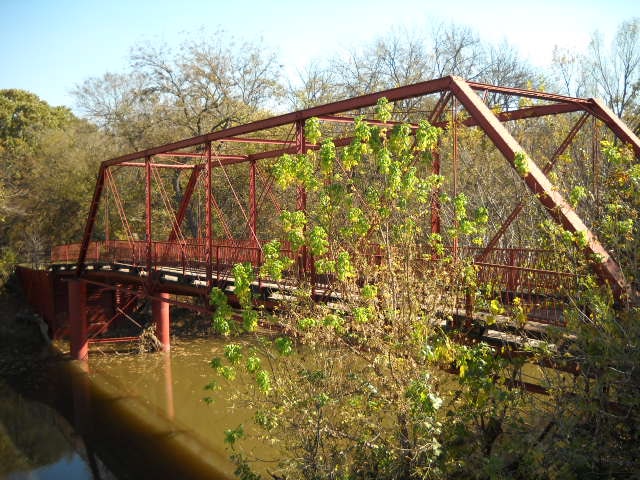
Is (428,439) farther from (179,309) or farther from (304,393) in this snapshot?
(179,309)

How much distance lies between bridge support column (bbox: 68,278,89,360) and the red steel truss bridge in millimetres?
35

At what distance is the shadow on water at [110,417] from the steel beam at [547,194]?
7285 millimetres

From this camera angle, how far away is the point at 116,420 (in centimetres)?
1511

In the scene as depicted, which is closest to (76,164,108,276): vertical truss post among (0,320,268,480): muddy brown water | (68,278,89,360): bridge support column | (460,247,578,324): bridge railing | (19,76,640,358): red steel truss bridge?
(19,76,640,358): red steel truss bridge

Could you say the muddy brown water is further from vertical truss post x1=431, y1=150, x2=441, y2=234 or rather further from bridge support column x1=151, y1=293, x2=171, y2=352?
vertical truss post x1=431, y1=150, x2=441, y2=234

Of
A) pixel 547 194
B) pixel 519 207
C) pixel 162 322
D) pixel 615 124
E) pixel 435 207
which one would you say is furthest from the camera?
pixel 162 322

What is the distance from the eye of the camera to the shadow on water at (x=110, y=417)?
41.5ft

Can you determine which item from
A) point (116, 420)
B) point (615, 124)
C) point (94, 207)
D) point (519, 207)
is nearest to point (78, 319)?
point (94, 207)

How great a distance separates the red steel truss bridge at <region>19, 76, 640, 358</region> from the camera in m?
6.83

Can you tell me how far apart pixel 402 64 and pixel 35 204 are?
21.0m

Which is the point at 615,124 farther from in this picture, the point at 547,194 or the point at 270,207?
the point at 270,207

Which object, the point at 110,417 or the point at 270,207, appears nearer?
the point at 110,417

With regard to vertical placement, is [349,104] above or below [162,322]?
above

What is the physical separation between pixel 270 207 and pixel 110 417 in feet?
41.7
